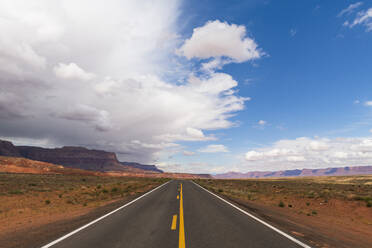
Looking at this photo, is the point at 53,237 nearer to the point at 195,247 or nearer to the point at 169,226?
the point at 169,226

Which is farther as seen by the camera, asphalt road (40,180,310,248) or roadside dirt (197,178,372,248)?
roadside dirt (197,178,372,248)

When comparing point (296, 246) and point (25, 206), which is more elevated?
point (296, 246)

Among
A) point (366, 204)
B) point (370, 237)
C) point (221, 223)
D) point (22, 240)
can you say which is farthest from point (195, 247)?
point (366, 204)

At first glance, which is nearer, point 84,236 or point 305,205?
point 84,236

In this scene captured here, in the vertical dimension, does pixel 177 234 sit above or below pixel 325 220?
above

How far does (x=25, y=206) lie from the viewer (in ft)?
51.6

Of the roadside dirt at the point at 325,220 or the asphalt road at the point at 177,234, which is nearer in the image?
the asphalt road at the point at 177,234

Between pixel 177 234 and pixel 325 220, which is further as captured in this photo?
pixel 325 220

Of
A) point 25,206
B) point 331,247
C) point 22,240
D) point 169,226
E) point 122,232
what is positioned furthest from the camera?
point 25,206

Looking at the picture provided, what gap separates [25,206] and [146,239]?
13115 millimetres

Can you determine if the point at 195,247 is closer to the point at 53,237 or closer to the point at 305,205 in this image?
the point at 53,237

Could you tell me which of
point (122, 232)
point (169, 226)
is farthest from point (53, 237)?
point (169, 226)

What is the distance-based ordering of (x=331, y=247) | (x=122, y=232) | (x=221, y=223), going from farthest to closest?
(x=221, y=223)
(x=122, y=232)
(x=331, y=247)

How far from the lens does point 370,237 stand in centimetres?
902
